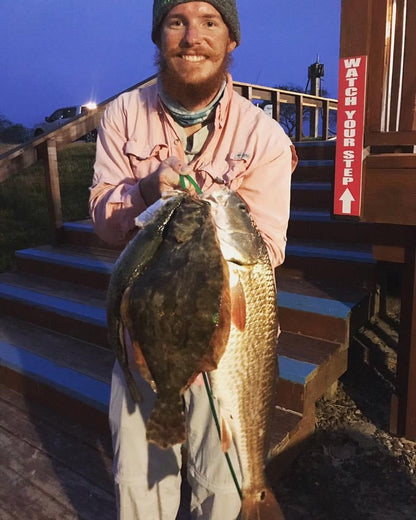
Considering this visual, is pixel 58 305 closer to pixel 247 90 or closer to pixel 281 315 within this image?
pixel 281 315

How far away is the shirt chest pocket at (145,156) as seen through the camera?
2047mm

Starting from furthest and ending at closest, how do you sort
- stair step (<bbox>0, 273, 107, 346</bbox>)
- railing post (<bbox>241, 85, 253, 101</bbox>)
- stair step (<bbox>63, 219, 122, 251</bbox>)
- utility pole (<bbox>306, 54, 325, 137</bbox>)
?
utility pole (<bbox>306, 54, 325, 137</bbox>) → railing post (<bbox>241, 85, 253, 101</bbox>) → stair step (<bbox>63, 219, 122, 251</bbox>) → stair step (<bbox>0, 273, 107, 346</bbox>)

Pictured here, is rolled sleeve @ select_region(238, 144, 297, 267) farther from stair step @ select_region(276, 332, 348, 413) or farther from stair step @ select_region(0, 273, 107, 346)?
stair step @ select_region(0, 273, 107, 346)

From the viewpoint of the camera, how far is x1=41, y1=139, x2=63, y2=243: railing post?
6430mm

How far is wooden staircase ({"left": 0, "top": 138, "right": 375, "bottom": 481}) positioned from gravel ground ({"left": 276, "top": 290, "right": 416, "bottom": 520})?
213 mm

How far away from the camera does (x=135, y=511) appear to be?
2285mm

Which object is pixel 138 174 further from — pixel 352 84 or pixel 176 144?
pixel 352 84

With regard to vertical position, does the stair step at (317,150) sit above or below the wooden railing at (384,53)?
below

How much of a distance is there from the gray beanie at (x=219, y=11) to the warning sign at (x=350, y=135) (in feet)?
5.67

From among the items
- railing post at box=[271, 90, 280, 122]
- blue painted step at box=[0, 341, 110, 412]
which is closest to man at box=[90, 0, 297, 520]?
blue painted step at box=[0, 341, 110, 412]

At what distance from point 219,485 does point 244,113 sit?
1730 millimetres

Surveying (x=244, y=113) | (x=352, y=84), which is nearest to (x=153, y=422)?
(x=244, y=113)

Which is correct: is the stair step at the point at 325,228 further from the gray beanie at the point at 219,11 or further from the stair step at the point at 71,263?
the gray beanie at the point at 219,11

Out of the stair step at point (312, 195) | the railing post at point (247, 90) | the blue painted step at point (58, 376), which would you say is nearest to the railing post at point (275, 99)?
the railing post at point (247, 90)
